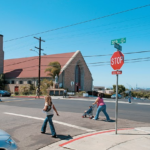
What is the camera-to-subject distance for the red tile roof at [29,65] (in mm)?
45188

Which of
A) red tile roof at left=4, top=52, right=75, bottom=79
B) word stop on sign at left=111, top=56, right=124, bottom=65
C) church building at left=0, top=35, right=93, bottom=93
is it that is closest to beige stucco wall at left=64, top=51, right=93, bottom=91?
church building at left=0, top=35, right=93, bottom=93

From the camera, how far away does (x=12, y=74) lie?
48.7 meters

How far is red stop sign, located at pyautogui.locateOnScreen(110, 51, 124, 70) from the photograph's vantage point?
6707 millimetres

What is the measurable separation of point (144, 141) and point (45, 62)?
41.7 metres

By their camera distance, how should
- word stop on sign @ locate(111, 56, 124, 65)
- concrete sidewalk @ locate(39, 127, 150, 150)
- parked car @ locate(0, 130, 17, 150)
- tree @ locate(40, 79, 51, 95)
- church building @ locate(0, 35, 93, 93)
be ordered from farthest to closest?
church building @ locate(0, 35, 93, 93)
tree @ locate(40, 79, 51, 95)
word stop on sign @ locate(111, 56, 124, 65)
concrete sidewalk @ locate(39, 127, 150, 150)
parked car @ locate(0, 130, 17, 150)

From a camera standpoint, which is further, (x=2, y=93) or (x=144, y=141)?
(x=2, y=93)

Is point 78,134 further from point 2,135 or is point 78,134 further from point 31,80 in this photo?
point 31,80

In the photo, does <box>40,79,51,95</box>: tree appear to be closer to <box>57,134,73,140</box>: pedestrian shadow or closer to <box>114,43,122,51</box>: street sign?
<box>57,134,73,140</box>: pedestrian shadow

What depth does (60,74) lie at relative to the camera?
40906 millimetres

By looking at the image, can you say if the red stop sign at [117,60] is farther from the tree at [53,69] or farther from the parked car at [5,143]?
the tree at [53,69]

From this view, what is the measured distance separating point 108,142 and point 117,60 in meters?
2.99

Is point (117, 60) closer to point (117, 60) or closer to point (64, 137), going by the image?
point (117, 60)

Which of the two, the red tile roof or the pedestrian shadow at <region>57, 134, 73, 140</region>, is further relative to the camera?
the red tile roof

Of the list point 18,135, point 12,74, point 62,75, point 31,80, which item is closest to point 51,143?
point 18,135
